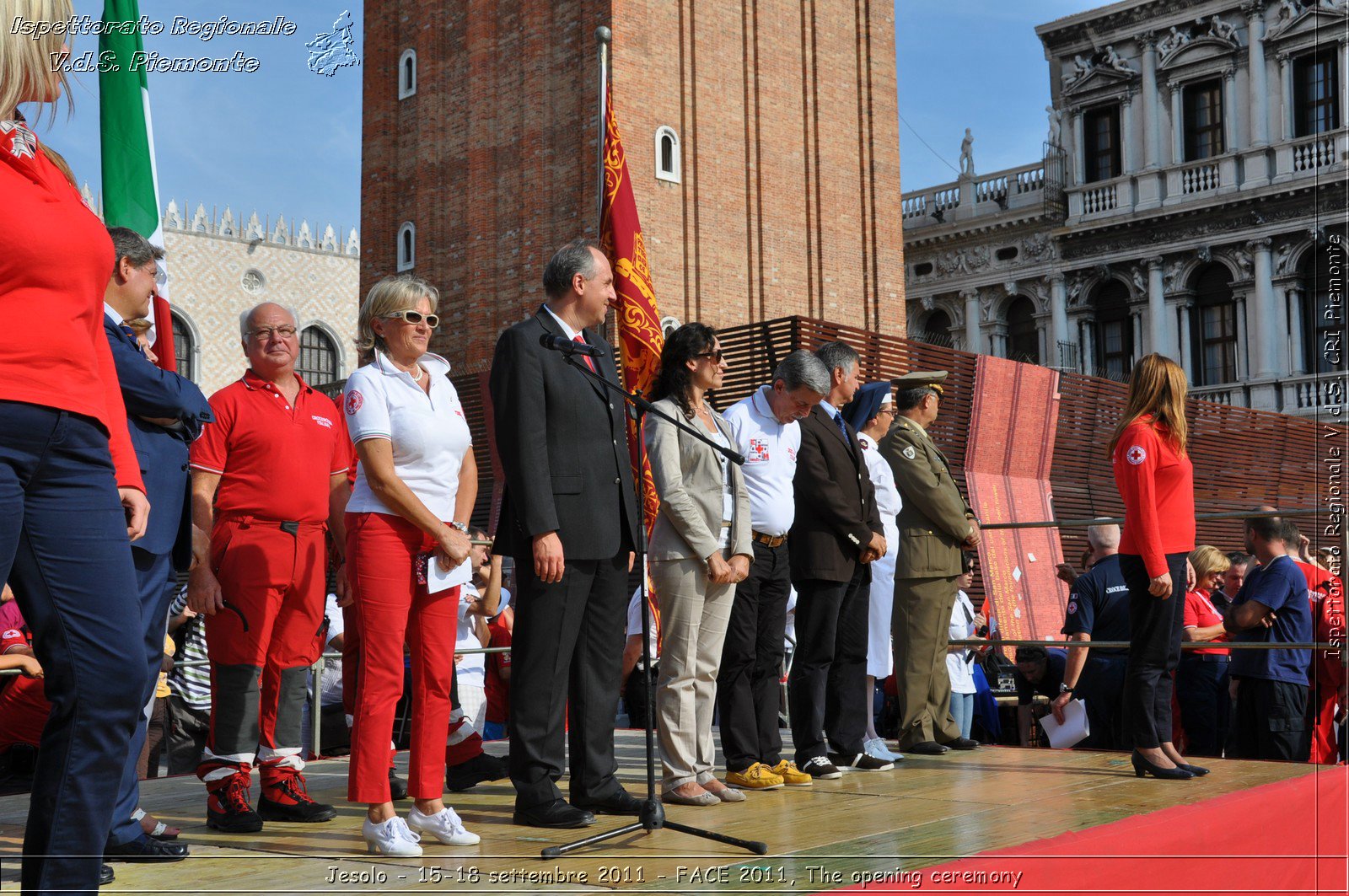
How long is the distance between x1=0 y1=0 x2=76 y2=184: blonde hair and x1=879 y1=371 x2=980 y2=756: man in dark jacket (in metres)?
5.22

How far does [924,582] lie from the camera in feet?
24.1

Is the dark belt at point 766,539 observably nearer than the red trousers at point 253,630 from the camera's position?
No

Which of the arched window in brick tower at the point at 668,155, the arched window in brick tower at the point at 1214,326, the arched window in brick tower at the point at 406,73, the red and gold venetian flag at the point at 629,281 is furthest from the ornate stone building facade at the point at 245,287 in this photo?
the red and gold venetian flag at the point at 629,281

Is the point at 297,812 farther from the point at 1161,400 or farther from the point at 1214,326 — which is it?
the point at 1214,326

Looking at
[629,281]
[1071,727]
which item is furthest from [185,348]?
[1071,727]

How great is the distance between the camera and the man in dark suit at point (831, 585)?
21.1 ft

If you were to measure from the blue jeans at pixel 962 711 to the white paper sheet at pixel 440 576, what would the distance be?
18.0ft

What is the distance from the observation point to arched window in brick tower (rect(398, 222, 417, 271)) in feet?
93.3

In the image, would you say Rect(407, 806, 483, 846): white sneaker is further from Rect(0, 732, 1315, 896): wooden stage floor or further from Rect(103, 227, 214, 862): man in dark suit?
Rect(103, 227, 214, 862): man in dark suit

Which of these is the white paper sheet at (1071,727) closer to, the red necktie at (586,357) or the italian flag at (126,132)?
the red necktie at (586,357)

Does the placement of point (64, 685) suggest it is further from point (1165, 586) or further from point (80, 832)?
point (1165, 586)

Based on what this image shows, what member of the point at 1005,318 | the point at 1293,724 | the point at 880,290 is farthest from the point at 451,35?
the point at 1293,724

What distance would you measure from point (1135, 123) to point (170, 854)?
131 feet

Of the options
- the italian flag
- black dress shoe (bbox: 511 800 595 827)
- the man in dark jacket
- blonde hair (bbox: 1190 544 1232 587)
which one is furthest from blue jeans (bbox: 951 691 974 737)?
the italian flag
